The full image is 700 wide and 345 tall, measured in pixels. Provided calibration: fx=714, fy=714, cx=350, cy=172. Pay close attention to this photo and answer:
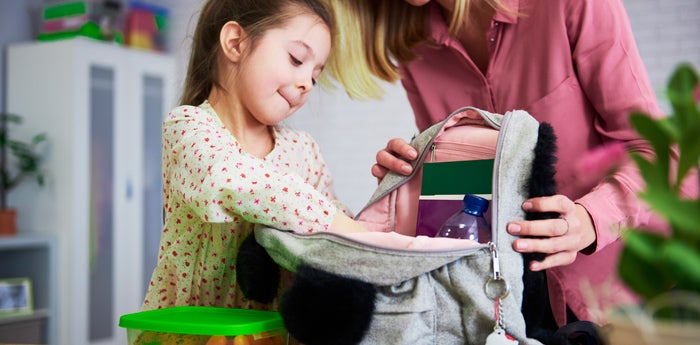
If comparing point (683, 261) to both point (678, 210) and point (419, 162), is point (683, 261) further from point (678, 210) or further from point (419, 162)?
point (419, 162)

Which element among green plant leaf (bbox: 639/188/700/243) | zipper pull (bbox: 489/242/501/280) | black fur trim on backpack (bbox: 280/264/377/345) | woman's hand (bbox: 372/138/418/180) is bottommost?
black fur trim on backpack (bbox: 280/264/377/345)

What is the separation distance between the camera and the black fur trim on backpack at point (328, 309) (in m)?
0.71

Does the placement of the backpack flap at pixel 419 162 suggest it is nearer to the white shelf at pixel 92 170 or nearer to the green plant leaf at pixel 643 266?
the green plant leaf at pixel 643 266

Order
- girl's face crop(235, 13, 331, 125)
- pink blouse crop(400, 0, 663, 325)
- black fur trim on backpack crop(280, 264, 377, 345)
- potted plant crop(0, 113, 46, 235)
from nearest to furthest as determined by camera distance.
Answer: black fur trim on backpack crop(280, 264, 377, 345) → pink blouse crop(400, 0, 663, 325) → girl's face crop(235, 13, 331, 125) → potted plant crop(0, 113, 46, 235)

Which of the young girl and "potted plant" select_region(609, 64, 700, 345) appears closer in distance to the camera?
"potted plant" select_region(609, 64, 700, 345)

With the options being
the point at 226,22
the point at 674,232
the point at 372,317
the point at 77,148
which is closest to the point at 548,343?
the point at 372,317

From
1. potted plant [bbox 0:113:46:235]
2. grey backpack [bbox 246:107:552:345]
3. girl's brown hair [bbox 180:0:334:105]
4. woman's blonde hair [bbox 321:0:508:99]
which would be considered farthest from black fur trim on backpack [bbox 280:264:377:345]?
potted plant [bbox 0:113:46:235]

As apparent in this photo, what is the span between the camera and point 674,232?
36 cm

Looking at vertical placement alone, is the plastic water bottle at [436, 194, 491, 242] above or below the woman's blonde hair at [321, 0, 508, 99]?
below

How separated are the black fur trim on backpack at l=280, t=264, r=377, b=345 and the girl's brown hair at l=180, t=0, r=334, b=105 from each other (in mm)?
504

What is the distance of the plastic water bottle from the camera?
33.2 inches

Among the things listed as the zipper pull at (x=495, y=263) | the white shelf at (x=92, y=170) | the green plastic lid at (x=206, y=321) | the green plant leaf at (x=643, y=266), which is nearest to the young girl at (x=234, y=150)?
the green plastic lid at (x=206, y=321)

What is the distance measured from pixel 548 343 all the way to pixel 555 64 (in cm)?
51

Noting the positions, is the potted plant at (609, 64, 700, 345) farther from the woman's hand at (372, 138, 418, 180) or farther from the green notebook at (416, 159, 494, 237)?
the woman's hand at (372, 138, 418, 180)
